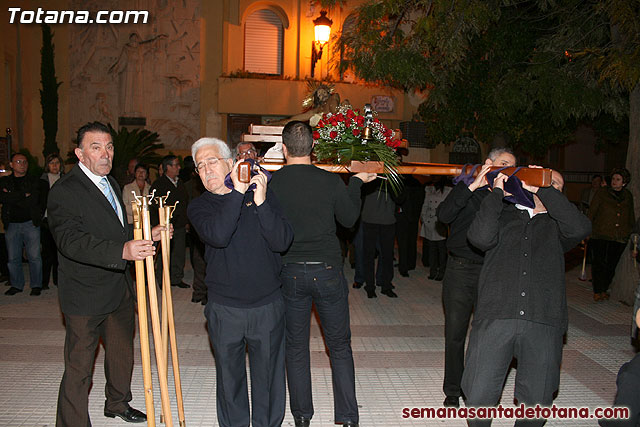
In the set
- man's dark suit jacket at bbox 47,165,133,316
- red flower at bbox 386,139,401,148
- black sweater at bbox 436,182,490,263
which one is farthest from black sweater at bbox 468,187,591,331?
man's dark suit jacket at bbox 47,165,133,316

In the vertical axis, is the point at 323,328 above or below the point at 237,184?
below

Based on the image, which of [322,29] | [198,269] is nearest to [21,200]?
[198,269]

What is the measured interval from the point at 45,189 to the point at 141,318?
596 centimetres

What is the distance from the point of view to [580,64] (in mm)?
9117

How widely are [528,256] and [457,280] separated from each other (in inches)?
40.8

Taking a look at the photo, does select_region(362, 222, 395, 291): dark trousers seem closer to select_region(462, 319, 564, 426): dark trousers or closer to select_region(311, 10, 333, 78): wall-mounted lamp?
select_region(462, 319, 564, 426): dark trousers

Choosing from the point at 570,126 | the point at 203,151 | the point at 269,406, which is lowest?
the point at 269,406

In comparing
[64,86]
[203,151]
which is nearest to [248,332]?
[203,151]

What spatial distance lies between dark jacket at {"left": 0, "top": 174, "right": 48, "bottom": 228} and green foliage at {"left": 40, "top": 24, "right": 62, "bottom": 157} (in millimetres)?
9733

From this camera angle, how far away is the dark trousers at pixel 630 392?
326 centimetres

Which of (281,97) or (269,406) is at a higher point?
(281,97)

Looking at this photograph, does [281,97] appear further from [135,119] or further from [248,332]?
[248,332]

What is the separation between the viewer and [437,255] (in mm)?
10234

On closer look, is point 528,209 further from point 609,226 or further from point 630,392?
point 609,226
